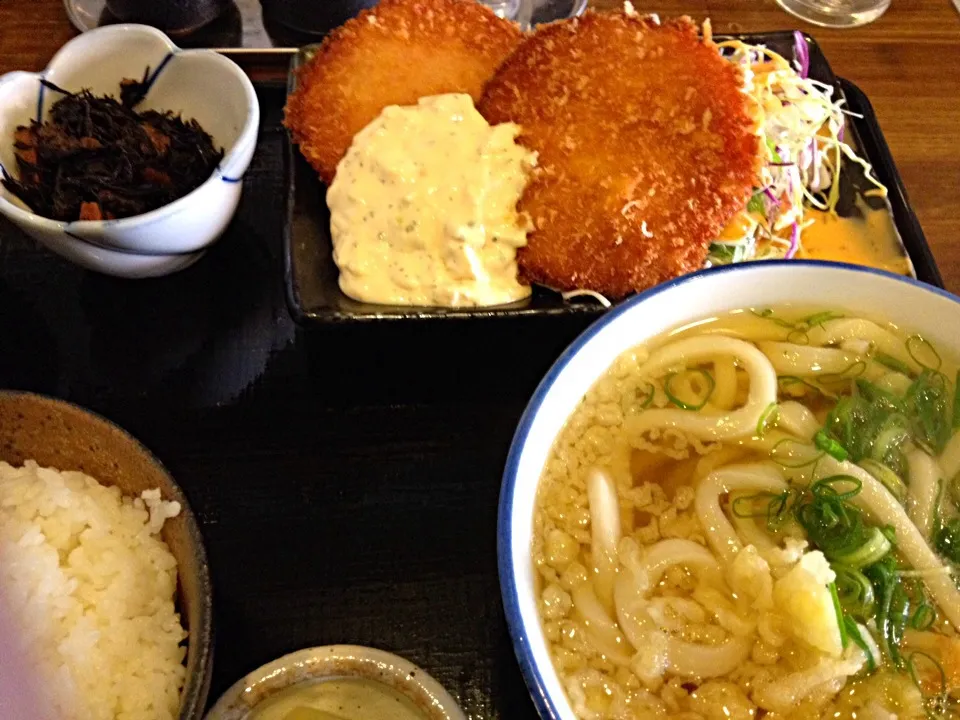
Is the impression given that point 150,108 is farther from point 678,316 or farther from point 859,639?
point 859,639

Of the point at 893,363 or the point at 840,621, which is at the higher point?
the point at 893,363

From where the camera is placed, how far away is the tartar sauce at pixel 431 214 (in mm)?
1523

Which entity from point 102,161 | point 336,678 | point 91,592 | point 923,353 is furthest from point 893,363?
Answer: point 102,161

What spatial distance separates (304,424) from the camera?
1578 mm

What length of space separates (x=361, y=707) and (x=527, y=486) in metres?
0.44

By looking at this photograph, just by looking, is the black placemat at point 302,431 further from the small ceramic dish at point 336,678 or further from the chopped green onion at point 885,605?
the chopped green onion at point 885,605

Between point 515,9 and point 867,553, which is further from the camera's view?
point 515,9

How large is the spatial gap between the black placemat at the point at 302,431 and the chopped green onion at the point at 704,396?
0.33 m

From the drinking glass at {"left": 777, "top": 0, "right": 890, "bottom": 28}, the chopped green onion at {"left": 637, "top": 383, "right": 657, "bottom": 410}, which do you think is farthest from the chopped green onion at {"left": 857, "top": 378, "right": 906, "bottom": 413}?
the drinking glass at {"left": 777, "top": 0, "right": 890, "bottom": 28}

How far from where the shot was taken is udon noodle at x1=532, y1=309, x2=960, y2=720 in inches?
40.3

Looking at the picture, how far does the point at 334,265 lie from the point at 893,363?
1.04 m

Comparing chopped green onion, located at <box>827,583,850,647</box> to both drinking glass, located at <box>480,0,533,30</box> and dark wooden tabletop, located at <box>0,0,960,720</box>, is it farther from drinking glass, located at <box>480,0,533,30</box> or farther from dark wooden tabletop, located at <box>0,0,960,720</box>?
drinking glass, located at <box>480,0,533,30</box>

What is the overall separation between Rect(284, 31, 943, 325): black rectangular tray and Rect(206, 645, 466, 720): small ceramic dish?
23.4 inches

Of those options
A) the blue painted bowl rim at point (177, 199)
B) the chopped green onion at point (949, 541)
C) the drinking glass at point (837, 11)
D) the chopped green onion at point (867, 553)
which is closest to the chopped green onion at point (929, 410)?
the chopped green onion at point (949, 541)
